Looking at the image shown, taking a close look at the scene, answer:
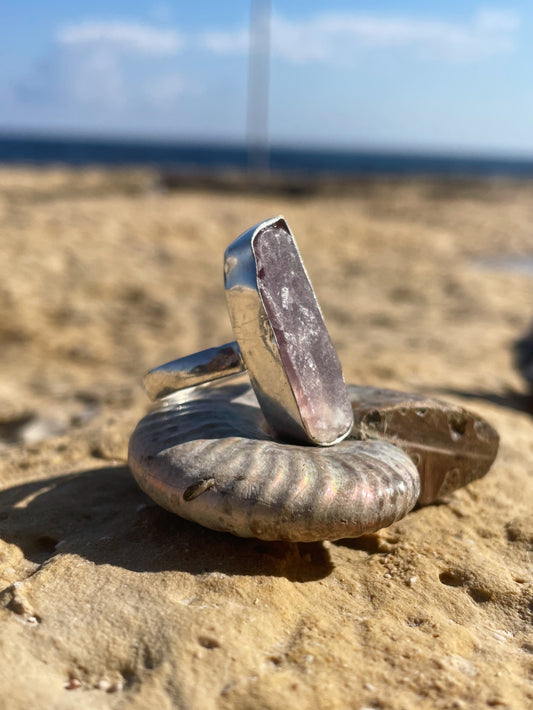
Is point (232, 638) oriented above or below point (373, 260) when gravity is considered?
above

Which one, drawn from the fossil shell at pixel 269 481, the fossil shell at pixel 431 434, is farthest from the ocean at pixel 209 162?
the fossil shell at pixel 269 481

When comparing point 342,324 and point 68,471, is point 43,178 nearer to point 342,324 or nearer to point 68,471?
point 342,324

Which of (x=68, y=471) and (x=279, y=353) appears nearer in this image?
(x=279, y=353)

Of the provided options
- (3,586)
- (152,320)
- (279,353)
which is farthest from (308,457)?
(152,320)

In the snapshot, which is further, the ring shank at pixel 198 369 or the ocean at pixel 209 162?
the ocean at pixel 209 162

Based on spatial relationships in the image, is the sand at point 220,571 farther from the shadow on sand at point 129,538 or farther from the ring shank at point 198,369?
the ring shank at point 198,369

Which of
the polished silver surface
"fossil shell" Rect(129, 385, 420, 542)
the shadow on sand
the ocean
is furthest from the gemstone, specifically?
the ocean

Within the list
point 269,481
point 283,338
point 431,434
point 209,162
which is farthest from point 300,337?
point 209,162

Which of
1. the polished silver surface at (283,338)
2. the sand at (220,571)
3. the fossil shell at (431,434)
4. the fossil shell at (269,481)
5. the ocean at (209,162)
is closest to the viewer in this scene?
the sand at (220,571)
